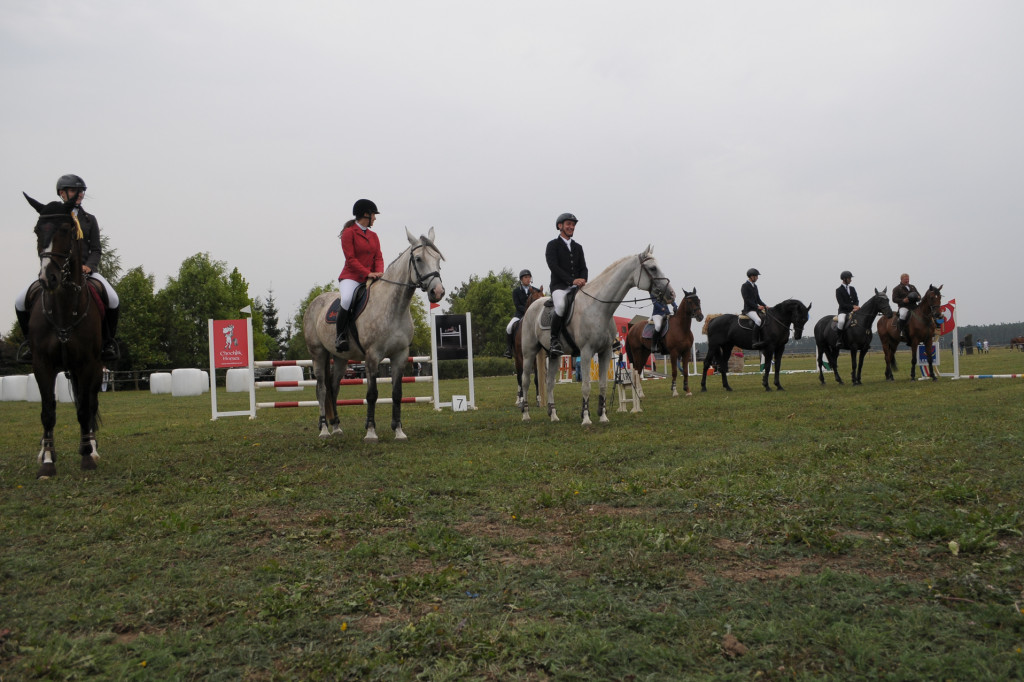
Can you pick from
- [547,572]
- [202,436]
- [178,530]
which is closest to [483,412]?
[202,436]

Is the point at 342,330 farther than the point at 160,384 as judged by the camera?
No

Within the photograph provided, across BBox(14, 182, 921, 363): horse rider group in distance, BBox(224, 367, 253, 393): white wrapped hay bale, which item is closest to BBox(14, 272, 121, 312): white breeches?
BBox(14, 182, 921, 363): horse rider group in distance

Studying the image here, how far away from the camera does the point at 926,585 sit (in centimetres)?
311

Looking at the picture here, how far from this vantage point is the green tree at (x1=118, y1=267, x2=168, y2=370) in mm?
55469

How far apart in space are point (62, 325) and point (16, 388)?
26606 mm

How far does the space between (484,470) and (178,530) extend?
2707 mm

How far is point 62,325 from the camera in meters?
7.02

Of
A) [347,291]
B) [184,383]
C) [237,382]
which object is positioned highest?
[347,291]

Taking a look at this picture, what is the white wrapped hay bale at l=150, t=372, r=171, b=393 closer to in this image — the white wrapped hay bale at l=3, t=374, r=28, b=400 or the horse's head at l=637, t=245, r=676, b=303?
the white wrapped hay bale at l=3, t=374, r=28, b=400

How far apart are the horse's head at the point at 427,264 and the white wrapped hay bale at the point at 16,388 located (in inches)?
1021

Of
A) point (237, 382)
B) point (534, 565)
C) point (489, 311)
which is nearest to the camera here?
point (534, 565)

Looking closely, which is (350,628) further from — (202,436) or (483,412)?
(483,412)

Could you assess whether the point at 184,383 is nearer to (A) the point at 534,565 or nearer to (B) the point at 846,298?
(B) the point at 846,298

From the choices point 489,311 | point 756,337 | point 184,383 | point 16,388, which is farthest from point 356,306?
point 489,311
